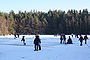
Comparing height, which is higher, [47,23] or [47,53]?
[47,23]

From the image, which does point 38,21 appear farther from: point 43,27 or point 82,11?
point 82,11

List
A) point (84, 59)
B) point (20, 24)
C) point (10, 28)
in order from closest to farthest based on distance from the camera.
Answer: point (84, 59) < point (10, 28) < point (20, 24)

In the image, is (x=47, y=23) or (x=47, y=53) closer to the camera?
(x=47, y=53)

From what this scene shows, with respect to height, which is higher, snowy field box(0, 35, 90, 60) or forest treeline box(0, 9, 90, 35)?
forest treeline box(0, 9, 90, 35)

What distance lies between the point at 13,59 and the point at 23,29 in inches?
4537

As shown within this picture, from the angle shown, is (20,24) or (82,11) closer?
(20,24)

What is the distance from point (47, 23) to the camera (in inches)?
5281

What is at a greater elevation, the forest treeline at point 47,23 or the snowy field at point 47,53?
the forest treeline at point 47,23

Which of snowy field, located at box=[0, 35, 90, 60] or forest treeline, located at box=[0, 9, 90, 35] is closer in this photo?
snowy field, located at box=[0, 35, 90, 60]

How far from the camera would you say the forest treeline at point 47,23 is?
12175 centimetres

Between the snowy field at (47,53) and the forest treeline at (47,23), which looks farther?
the forest treeline at (47,23)

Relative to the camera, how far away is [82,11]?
149 meters

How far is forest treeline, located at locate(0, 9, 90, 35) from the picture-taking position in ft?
399

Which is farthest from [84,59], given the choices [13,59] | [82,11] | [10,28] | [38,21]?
[82,11]
